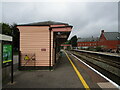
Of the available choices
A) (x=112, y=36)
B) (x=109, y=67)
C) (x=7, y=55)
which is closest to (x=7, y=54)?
(x=7, y=55)

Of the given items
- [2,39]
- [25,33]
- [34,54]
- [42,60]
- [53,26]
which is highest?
[53,26]

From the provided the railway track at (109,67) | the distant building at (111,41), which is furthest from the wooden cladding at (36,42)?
the distant building at (111,41)

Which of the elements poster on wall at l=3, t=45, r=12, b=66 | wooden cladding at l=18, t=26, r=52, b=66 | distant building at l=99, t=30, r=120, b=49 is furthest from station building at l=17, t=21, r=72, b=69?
distant building at l=99, t=30, r=120, b=49

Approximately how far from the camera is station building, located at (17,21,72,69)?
7123mm

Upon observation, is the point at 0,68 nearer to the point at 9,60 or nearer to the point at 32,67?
the point at 9,60

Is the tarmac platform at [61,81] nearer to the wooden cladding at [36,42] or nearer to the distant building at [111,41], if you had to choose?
the wooden cladding at [36,42]

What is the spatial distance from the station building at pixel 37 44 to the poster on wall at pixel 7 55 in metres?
2.18

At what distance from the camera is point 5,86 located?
169 inches

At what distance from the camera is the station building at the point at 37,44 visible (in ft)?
23.4

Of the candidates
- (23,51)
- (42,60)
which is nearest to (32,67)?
(42,60)

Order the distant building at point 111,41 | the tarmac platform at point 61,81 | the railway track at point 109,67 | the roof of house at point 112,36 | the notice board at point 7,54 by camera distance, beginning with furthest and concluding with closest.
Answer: the roof of house at point 112,36 → the distant building at point 111,41 → the railway track at point 109,67 → the notice board at point 7,54 → the tarmac platform at point 61,81

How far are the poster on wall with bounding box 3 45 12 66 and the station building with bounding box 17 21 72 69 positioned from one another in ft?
7.16

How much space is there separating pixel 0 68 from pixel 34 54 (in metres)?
2.88

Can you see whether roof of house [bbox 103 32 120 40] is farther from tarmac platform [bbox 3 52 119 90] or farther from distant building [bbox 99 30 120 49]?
tarmac platform [bbox 3 52 119 90]
